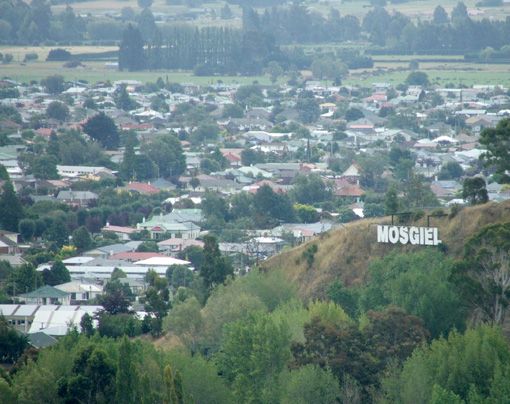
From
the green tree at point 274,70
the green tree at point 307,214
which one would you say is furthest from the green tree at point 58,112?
the green tree at point 307,214

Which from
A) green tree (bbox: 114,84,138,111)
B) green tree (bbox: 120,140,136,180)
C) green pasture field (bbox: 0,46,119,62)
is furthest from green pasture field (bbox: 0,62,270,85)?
green tree (bbox: 120,140,136,180)

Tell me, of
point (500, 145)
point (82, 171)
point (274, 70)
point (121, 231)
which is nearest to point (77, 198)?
point (82, 171)

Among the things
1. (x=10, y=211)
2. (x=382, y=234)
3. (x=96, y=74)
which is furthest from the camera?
(x=96, y=74)

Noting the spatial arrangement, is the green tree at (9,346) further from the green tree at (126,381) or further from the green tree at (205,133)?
the green tree at (205,133)

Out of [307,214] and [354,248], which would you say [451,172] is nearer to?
[307,214]

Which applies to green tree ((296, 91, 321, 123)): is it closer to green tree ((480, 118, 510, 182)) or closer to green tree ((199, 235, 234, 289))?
green tree ((199, 235, 234, 289))

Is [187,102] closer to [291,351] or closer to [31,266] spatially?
[31,266]
